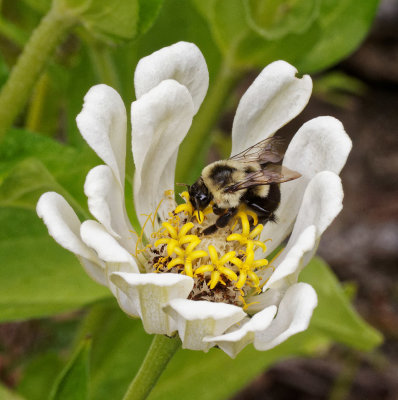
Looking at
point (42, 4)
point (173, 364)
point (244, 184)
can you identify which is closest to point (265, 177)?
point (244, 184)

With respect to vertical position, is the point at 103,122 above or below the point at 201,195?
above

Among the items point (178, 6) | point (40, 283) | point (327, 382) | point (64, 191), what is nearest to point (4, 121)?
point (64, 191)

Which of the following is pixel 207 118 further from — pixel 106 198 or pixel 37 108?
pixel 106 198

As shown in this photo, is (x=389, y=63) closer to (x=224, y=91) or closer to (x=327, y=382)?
(x=327, y=382)

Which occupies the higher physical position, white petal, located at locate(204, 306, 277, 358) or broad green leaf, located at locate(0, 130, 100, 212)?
broad green leaf, located at locate(0, 130, 100, 212)

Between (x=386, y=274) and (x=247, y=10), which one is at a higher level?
(x=247, y=10)

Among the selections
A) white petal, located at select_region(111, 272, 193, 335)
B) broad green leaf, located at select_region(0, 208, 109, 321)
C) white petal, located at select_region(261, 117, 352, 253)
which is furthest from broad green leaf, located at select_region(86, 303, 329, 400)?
white petal, located at select_region(111, 272, 193, 335)

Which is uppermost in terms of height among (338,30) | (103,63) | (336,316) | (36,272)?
(103,63)

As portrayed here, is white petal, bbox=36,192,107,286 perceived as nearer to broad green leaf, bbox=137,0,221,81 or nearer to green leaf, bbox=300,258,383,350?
green leaf, bbox=300,258,383,350
